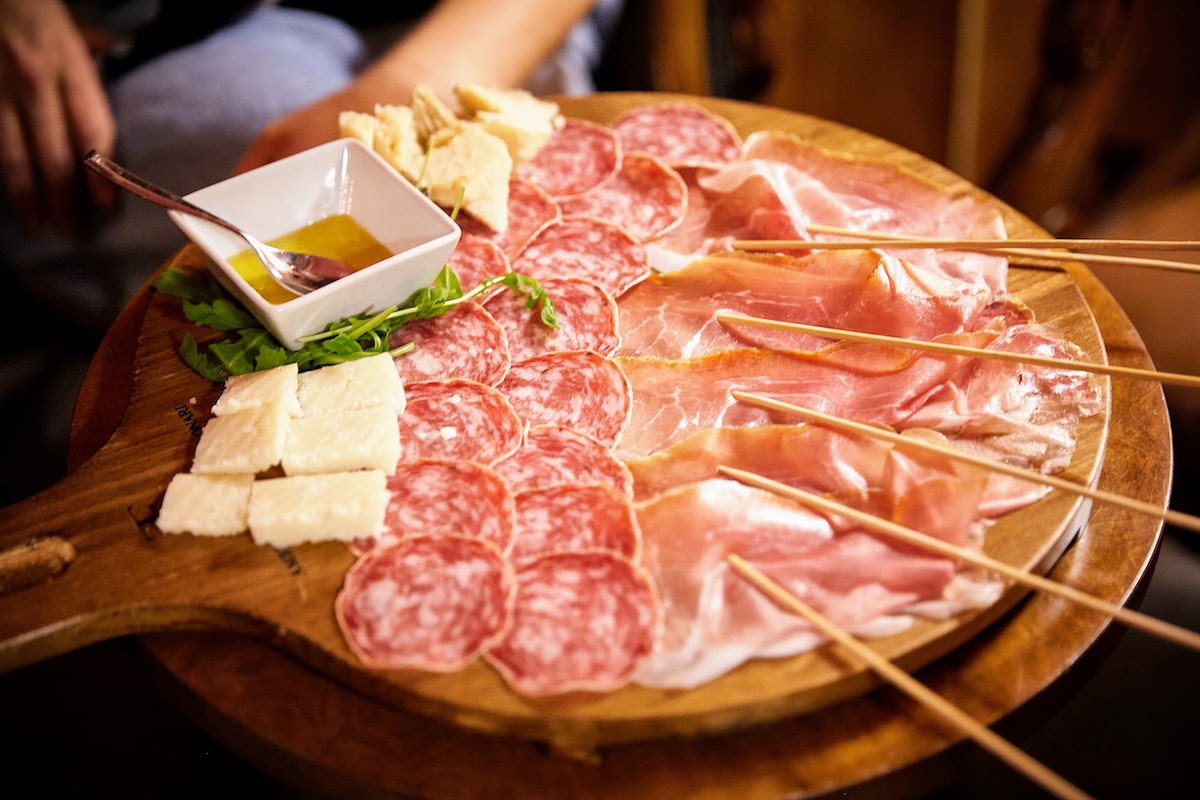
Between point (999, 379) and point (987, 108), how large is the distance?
277 centimetres

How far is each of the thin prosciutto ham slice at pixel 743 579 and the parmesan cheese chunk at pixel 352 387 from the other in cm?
50

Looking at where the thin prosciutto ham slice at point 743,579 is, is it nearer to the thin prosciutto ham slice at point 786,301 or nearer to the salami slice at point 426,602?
the salami slice at point 426,602

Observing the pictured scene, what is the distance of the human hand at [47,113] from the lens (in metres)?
2.50

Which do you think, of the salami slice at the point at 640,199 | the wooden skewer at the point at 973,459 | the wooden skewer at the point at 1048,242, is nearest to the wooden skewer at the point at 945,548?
the wooden skewer at the point at 973,459

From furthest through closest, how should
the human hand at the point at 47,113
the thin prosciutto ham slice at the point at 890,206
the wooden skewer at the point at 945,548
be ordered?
the human hand at the point at 47,113 → the thin prosciutto ham slice at the point at 890,206 → the wooden skewer at the point at 945,548

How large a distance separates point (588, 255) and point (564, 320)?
Result: 0.22 meters

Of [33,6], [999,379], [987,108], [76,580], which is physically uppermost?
[33,6]

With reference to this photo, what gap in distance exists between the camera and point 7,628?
129 cm

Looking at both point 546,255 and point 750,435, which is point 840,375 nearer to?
point 750,435

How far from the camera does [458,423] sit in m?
1.59

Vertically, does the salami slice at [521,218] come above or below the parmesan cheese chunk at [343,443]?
above

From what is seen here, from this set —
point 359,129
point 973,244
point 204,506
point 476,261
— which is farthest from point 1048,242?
point 204,506

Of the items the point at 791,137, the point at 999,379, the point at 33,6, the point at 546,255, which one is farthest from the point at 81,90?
the point at 999,379

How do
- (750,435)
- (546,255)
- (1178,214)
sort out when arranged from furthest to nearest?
(1178,214) < (546,255) < (750,435)
